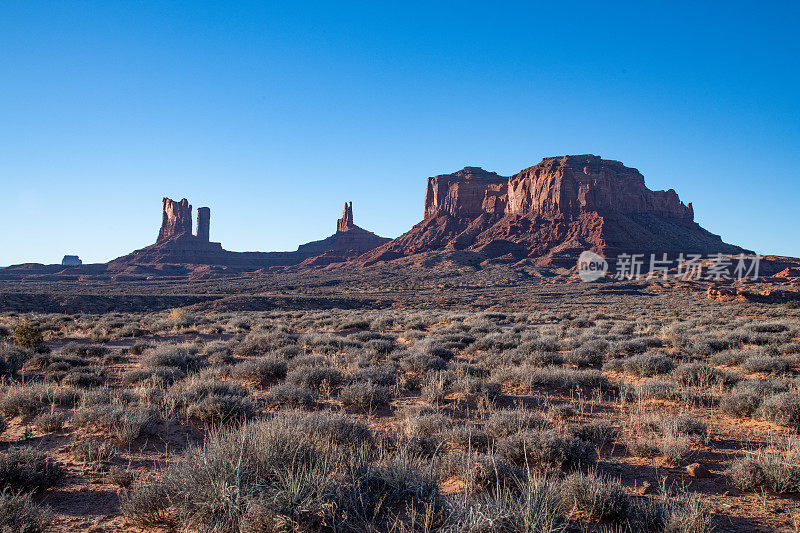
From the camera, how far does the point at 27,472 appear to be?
3.82 meters

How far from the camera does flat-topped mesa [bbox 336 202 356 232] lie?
146000mm

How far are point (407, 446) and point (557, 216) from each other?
100520 millimetres

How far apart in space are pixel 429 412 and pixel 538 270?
70.2 meters

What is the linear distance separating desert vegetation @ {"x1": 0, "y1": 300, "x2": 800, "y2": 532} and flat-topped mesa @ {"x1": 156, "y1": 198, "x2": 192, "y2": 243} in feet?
455

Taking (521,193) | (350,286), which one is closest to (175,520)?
(350,286)

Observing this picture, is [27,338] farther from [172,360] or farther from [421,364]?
[421,364]

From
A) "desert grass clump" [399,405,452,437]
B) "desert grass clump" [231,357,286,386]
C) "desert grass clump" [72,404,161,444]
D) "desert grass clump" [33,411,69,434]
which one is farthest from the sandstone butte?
"desert grass clump" [33,411,69,434]

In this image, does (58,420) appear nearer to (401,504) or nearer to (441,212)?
(401,504)

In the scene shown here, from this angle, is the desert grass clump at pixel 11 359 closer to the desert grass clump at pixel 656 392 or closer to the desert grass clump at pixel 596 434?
the desert grass clump at pixel 596 434

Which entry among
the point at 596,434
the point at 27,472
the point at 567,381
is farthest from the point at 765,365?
the point at 27,472

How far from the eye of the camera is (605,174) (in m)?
104

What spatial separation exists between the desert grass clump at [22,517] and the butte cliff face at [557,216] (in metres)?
82.1

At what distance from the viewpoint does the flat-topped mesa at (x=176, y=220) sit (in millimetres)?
134575

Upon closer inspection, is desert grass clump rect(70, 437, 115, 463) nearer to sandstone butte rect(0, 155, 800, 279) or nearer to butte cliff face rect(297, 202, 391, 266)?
sandstone butte rect(0, 155, 800, 279)
